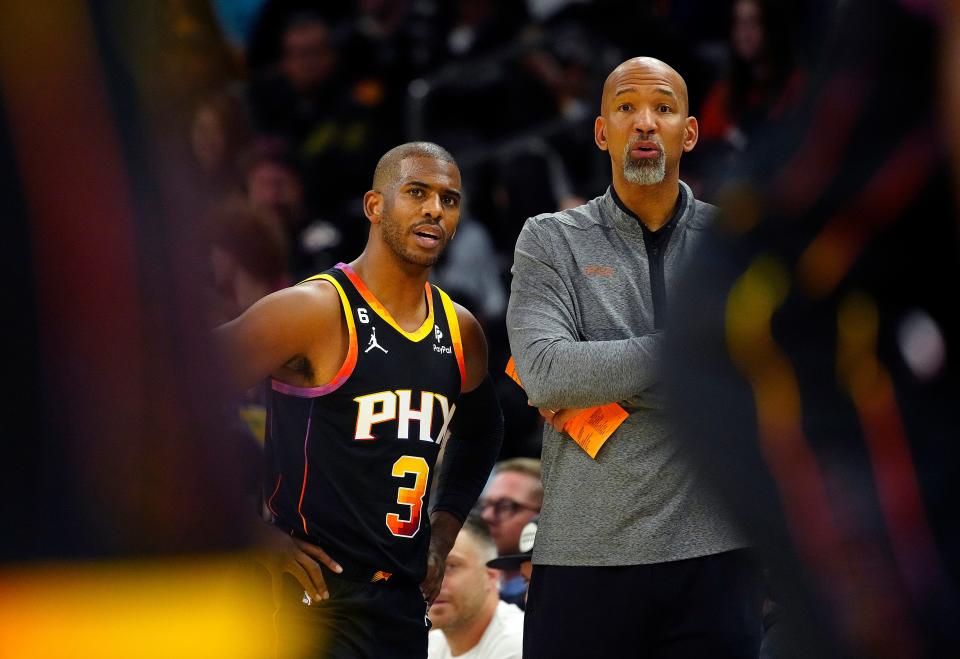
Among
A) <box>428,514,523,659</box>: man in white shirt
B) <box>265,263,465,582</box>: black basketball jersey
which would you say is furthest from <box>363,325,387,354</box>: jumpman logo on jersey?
<box>428,514,523,659</box>: man in white shirt

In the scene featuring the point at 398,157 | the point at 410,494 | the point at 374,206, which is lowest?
the point at 410,494

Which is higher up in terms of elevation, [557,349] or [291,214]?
[291,214]

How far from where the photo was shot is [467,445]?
4.62 m

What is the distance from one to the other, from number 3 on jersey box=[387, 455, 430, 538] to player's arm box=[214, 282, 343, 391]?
367 millimetres

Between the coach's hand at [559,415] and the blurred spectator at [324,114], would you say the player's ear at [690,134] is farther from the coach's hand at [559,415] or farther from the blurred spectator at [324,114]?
the blurred spectator at [324,114]

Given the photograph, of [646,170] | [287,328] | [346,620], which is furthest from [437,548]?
[646,170]

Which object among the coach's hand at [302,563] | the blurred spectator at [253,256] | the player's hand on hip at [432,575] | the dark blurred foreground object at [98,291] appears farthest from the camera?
the blurred spectator at [253,256]

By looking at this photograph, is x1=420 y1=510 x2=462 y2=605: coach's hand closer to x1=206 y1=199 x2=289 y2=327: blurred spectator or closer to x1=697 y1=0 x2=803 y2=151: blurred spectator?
x1=206 y1=199 x2=289 y2=327: blurred spectator

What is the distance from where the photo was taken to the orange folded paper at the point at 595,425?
380 centimetres

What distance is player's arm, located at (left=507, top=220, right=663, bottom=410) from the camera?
366cm

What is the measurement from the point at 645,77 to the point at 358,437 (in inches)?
52.6

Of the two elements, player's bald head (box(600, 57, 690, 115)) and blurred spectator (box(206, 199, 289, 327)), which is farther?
blurred spectator (box(206, 199, 289, 327))

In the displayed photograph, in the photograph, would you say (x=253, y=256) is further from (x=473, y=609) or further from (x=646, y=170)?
(x=646, y=170)

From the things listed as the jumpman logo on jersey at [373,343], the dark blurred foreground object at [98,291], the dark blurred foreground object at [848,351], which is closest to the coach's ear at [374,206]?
the jumpman logo on jersey at [373,343]
